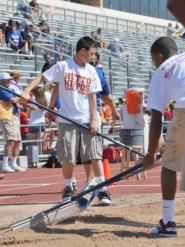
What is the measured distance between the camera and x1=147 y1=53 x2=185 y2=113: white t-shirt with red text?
6816mm

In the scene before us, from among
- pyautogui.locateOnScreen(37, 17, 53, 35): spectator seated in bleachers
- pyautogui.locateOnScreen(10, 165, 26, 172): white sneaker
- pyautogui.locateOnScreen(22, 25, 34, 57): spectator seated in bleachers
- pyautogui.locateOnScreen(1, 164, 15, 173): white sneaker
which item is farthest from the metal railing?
pyautogui.locateOnScreen(1, 164, 15, 173): white sneaker

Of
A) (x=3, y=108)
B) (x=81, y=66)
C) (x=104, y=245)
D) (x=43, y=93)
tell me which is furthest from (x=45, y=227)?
(x=43, y=93)

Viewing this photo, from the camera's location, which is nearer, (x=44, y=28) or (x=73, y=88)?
(x=73, y=88)

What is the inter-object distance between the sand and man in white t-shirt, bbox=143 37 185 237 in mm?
274

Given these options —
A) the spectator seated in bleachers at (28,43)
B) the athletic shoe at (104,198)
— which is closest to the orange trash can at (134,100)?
the athletic shoe at (104,198)

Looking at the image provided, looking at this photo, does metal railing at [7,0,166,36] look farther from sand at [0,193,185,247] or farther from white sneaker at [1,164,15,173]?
sand at [0,193,185,247]

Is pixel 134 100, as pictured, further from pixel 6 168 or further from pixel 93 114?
pixel 93 114

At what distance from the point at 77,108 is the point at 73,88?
0.26 meters

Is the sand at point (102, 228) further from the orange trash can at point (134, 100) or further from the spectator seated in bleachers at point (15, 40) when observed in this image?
the spectator seated in bleachers at point (15, 40)

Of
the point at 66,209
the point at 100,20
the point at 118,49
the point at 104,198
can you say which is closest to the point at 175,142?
the point at 66,209

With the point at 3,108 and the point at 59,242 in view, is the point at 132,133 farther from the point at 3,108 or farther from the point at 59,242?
the point at 59,242

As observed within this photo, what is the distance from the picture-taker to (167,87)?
686 cm

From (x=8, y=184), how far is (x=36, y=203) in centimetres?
345

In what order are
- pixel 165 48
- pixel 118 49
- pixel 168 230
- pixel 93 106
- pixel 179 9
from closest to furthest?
pixel 179 9, pixel 168 230, pixel 165 48, pixel 93 106, pixel 118 49
